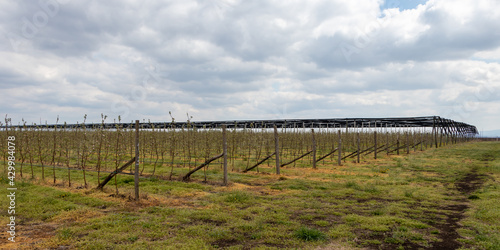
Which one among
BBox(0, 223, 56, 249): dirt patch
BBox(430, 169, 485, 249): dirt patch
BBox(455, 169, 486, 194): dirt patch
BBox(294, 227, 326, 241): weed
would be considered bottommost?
BBox(455, 169, 486, 194): dirt patch

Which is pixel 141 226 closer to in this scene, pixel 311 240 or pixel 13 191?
pixel 311 240

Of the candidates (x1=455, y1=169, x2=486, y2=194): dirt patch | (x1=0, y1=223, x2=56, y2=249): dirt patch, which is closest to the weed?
(x1=0, y1=223, x2=56, y2=249): dirt patch

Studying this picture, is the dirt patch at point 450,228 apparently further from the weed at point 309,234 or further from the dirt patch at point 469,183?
the dirt patch at point 469,183

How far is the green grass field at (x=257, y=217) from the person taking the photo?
5340mm

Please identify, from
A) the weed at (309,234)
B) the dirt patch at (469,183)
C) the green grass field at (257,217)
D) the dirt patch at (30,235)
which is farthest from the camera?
the dirt patch at (469,183)

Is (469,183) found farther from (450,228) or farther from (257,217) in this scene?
(257,217)

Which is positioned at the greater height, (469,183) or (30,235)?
(30,235)

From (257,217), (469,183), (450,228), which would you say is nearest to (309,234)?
(257,217)

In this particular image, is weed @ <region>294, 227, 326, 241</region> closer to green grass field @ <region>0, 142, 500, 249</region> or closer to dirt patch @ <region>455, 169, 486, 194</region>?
green grass field @ <region>0, 142, 500, 249</region>

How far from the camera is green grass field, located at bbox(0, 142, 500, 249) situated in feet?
17.5

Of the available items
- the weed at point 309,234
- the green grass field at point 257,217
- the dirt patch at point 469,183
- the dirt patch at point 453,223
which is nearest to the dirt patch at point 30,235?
the green grass field at point 257,217

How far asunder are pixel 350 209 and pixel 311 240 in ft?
9.50

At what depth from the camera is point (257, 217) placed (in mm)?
6809

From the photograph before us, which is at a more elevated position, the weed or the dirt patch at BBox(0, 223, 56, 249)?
the weed
